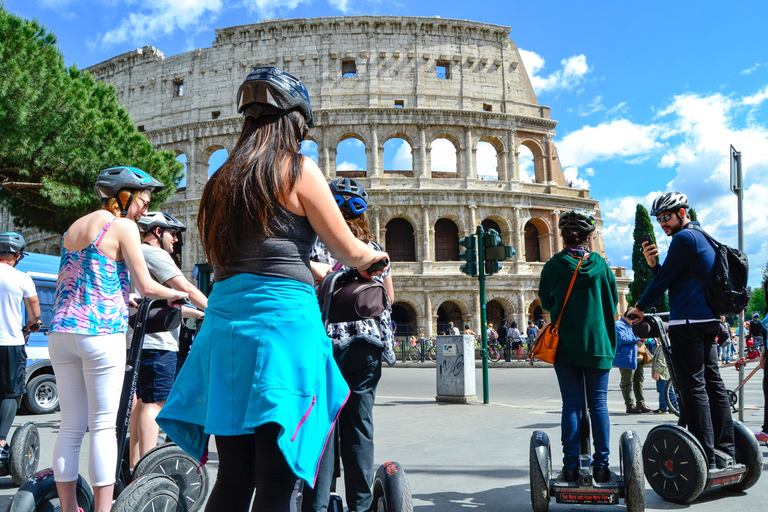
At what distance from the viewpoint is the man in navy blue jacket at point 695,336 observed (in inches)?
148

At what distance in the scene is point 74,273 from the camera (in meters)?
2.92

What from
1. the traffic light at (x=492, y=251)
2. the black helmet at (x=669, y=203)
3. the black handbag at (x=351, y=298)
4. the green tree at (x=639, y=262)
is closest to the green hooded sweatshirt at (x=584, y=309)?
the black helmet at (x=669, y=203)

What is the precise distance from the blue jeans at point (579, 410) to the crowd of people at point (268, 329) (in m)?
0.01

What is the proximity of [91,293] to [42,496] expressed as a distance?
93cm

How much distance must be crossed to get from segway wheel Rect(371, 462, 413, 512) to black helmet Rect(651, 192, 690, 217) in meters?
2.65

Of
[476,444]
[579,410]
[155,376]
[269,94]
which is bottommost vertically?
[476,444]

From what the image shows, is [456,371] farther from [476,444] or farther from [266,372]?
[266,372]

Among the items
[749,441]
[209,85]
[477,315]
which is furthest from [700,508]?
[209,85]

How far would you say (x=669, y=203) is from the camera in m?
4.09

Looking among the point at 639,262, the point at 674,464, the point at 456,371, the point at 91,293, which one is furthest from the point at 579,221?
the point at 639,262

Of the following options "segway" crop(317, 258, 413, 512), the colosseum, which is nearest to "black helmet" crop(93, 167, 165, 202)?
"segway" crop(317, 258, 413, 512)

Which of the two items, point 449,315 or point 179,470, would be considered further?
point 449,315

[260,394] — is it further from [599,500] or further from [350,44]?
[350,44]

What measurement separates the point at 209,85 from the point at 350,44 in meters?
8.48
